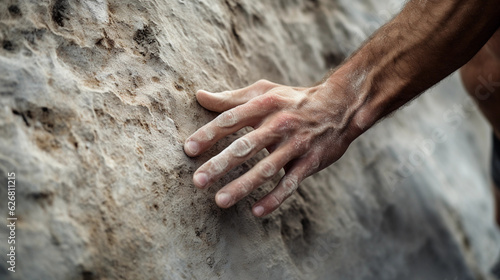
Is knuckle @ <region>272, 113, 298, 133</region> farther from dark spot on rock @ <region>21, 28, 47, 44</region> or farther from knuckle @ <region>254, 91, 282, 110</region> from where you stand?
dark spot on rock @ <region>21, 28, 47, 44</region>

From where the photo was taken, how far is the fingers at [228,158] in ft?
3.31

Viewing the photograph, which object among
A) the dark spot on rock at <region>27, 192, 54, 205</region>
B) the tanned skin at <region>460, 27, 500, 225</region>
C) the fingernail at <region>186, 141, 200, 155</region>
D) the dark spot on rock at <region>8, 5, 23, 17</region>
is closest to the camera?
the dark spot on rock at <region>27, 192, 54, 205</region>

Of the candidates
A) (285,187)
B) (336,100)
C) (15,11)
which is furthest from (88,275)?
(336,100)

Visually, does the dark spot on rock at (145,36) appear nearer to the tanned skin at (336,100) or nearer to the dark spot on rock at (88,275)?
the tanned skin at (336,100)

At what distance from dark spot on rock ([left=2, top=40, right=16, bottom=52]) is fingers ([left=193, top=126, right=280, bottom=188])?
0.52 meters

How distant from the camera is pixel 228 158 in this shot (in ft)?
3.34

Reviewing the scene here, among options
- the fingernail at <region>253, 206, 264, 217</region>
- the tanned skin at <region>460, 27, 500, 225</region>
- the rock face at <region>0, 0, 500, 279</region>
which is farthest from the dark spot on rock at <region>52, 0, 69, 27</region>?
the tanned skin at <region>460, 27, 500, 225</region>

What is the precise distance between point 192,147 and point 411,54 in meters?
0.66

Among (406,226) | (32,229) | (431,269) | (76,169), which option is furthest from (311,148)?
(431,269)

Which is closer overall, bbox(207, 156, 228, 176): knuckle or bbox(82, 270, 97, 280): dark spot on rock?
bbox(82, 270, 97, 280): dark spot on rock

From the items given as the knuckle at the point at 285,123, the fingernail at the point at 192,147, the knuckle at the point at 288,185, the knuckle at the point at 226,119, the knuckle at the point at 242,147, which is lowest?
the knuckle at the point at 288,185

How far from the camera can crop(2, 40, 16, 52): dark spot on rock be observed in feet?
3.04

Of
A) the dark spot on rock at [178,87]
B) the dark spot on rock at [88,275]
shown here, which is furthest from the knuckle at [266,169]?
the dark spot on rock at [88,275]

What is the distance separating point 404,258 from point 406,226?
0.45 feet
